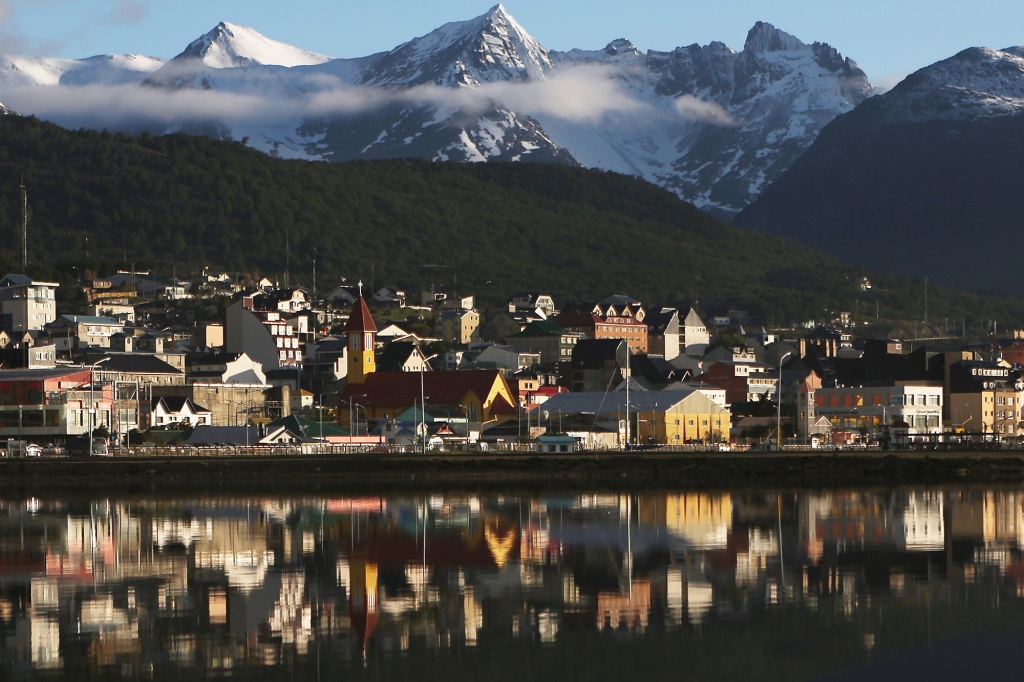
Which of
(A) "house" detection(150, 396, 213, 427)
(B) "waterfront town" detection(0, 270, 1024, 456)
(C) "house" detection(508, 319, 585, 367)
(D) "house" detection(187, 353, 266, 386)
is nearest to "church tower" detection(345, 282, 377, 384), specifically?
(B) "waterfront town" detection(0, 270, 1024, 456)

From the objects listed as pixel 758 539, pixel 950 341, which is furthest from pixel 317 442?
pixel 950 341

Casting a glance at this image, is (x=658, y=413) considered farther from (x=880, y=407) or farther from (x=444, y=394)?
(x=880, y=407)

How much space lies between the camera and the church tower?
12238 cm

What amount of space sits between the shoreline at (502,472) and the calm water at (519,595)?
Answer: 57.1ft

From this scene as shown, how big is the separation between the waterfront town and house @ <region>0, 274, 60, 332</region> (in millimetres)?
263

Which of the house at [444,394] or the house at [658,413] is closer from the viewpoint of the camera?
the house at [658,413]

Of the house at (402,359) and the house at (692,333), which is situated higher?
the house at (692,333)

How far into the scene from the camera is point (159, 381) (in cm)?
11844

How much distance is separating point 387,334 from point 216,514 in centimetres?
9073

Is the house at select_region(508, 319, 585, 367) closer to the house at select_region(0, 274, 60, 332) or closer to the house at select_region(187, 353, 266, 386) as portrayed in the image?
the house at select_region(187, 353, 266, 386)

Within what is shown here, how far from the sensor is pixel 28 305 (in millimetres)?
150500

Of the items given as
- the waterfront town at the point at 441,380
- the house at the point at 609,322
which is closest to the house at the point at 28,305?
the waterfront town at the point at 441,380

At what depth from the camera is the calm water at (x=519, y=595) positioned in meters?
30.7

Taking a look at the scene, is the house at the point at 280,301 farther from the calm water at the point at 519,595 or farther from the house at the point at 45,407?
the calm water at the point at 519,595
